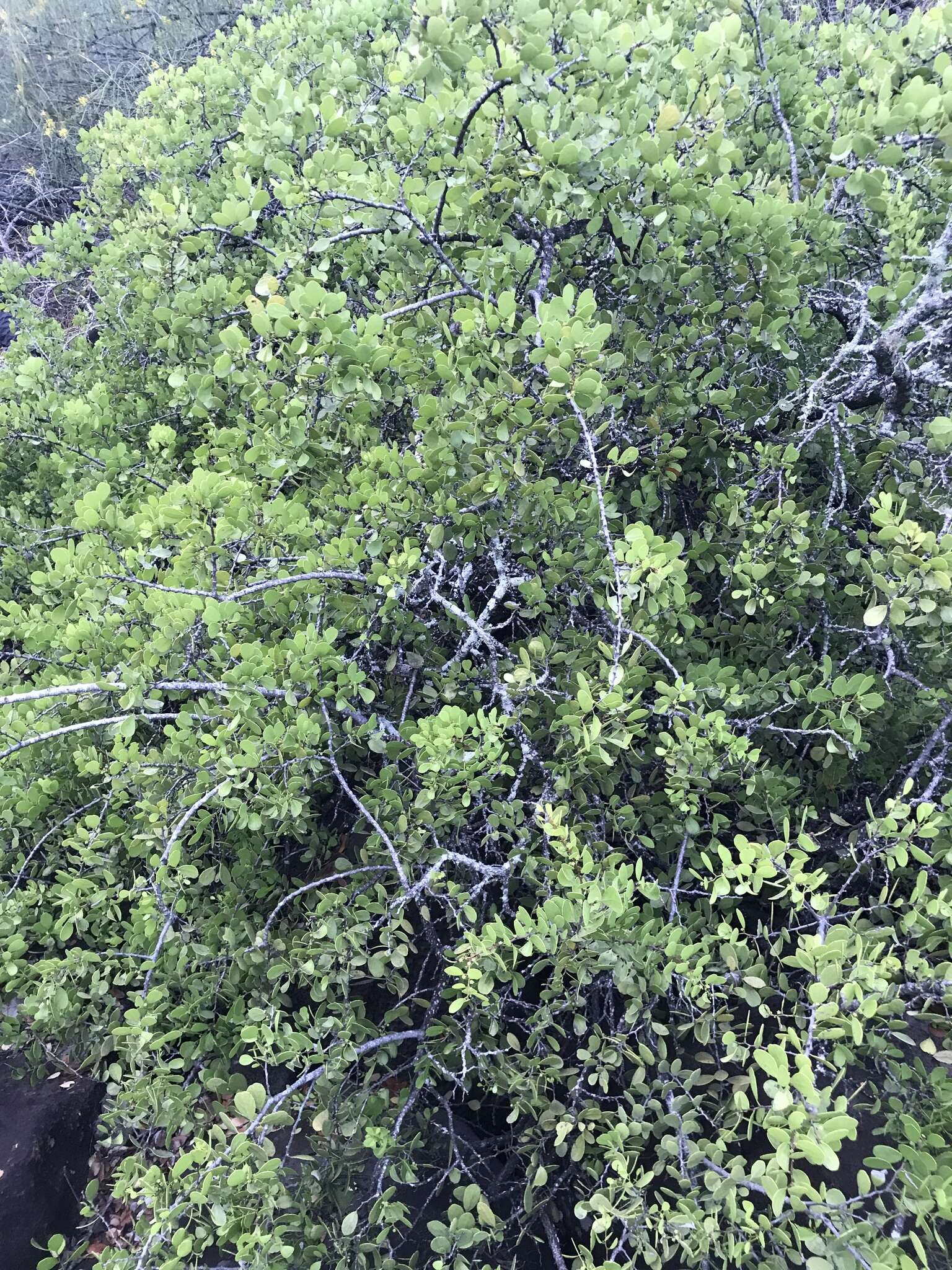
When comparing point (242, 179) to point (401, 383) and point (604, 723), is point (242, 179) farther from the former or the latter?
point (604, 723)

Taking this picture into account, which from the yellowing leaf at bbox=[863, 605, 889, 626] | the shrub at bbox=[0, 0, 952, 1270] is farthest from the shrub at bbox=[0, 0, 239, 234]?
the yellowing leaf at bbox=[863, 605, 889, 626]

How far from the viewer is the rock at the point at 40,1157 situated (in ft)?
8.20

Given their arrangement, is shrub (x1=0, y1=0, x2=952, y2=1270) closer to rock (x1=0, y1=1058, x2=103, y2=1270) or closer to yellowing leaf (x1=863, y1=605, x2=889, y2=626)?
yellowing leaf (x1=863, y1=605, x2=889, y2=626)

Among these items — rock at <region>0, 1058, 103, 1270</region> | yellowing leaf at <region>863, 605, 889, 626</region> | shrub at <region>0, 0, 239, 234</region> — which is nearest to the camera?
yellowing leaf at <region>863, 605, 889, 626</region>

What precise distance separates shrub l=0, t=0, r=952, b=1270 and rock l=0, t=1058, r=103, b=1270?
71 centimetres

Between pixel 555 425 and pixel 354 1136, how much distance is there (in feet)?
5.73

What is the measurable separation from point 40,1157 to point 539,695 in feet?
7.79

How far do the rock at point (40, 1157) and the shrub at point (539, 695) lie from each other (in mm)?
710

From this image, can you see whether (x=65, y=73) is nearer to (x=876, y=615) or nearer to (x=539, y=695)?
(x=539, y=695)

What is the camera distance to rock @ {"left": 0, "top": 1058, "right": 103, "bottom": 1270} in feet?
8.20

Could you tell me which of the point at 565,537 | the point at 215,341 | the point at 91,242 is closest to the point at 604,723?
the point at 565,537

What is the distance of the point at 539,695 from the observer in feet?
6.72

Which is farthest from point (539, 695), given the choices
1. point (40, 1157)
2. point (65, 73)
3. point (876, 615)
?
point (65, 73)

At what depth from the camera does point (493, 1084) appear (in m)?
1.74
